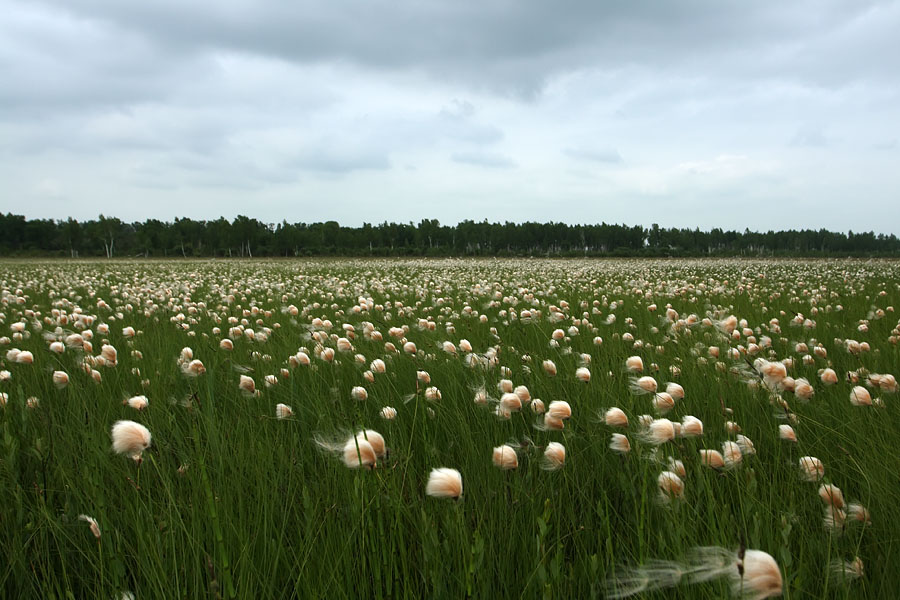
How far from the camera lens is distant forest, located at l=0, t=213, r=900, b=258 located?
81938mm

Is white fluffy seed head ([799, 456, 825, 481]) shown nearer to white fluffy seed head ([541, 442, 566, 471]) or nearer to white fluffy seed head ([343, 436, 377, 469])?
white fluffy seed head ([541, 442, 566, 471])

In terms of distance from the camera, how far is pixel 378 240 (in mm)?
102125

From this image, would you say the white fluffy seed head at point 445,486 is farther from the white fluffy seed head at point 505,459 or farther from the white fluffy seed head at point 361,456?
the white fluffy seed head at point 505,459

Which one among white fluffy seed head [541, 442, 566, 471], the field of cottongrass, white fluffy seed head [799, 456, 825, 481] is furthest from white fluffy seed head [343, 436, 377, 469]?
white fluffy seed head [799, 456, 825, 481]

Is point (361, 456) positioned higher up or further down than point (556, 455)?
higher up

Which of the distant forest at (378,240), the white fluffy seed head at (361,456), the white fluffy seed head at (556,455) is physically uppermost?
the distant forest at (378,240)

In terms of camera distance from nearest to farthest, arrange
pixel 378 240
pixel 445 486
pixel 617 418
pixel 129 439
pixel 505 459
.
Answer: pixel 445 486
pixel 129 439
pixel 505 459
pixel 617 418
pixel 378 240

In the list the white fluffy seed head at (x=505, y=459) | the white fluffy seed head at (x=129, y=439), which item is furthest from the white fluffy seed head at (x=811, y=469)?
the white fluffy seed head at (x=129, y=439)

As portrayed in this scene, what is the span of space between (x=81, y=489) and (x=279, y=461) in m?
0.86

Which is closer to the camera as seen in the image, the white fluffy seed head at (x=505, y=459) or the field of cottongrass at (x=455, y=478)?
the field of cottongrass at (x=455, y=478)

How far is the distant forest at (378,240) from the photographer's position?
269ft

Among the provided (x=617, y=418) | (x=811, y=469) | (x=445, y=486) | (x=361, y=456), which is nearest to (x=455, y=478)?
(x=445, y=486)

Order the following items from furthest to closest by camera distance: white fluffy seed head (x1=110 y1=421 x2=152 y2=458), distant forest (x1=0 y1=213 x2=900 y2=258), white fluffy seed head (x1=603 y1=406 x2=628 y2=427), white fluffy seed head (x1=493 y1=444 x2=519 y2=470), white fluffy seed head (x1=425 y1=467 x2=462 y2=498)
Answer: distant forest (x1=0 y1=213 x2=900 y2=258) < white fluffy seed head (x1=603 y1=406 x2=628 y2=427) < white fluffy seed head (x1=493 y1=444 x2=519 y2=470) < white fluffy seed head (x1=110 y1=421 x2=152 y2=458) < white fluffy seed head (x1=425 y1=467 x2=462 y2=498)

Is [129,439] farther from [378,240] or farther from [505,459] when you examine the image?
[378,240]
